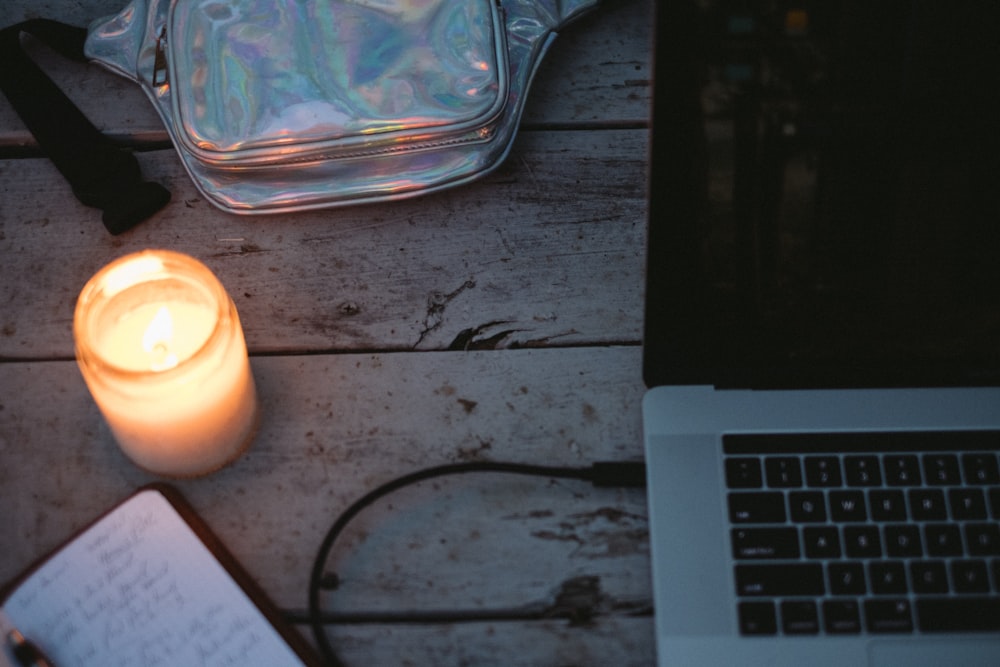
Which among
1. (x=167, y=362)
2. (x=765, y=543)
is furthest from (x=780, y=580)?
(x=167, y=362)

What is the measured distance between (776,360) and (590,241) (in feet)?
0.58

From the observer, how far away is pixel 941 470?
50 centimetres

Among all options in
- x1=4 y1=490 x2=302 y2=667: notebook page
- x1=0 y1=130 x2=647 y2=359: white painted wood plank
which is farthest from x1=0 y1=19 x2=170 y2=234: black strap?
x1=4 y1=490 x2=302 y2=667: notebook page

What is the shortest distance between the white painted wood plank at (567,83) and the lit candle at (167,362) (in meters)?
0.21

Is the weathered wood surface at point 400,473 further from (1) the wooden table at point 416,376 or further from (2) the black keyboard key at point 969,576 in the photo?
(2) the black keyboard key at point 969,576

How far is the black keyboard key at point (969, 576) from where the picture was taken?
0.47 meters

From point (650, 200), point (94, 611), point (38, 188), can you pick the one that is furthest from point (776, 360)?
point (38, 188)

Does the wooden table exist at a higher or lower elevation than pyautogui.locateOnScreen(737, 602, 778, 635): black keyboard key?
higher

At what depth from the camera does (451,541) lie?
0.53 m

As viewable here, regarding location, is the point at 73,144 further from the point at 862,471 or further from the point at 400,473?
the point at 862,471

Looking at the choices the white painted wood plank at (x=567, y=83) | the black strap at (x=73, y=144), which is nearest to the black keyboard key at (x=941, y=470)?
the white painted wood plank at (x=567, y=83)

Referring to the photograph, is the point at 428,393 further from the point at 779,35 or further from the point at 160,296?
the point at 779,35

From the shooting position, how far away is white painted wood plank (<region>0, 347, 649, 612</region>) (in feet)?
1.69

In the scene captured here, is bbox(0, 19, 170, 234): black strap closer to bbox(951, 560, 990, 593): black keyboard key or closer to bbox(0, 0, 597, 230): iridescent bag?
bbox(0, 0, 597, 230): iridescent bag
